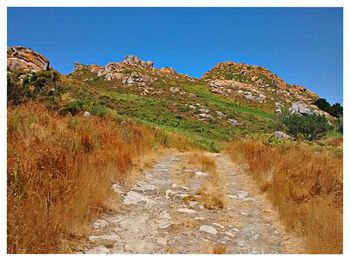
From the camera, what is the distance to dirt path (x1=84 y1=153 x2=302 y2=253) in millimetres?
4305

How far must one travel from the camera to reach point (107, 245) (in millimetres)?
4121

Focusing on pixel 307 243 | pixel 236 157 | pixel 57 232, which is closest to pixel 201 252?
pixel 307 243

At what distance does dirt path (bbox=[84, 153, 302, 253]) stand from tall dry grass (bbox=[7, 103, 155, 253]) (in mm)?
339

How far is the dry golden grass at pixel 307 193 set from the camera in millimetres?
4395

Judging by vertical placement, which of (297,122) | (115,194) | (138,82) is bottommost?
(115,194)

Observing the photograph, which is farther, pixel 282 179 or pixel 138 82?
pixel 138 82

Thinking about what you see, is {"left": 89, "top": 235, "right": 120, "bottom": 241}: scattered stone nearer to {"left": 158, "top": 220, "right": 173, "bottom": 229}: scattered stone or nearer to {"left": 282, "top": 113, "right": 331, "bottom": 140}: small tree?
{"left": 158, "top": 220, "right": 173, "bottom": 229}: scattered stone

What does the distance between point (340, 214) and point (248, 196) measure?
7.07 feet

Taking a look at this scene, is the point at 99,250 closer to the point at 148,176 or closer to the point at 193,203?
the point at 193,203

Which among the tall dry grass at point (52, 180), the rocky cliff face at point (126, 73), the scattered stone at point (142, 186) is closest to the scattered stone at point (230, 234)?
the tall dry grass at point (52, 180)

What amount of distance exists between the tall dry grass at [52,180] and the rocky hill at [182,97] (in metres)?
4.45

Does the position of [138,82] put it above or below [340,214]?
above

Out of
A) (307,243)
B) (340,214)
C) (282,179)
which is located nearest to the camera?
(307,243)
